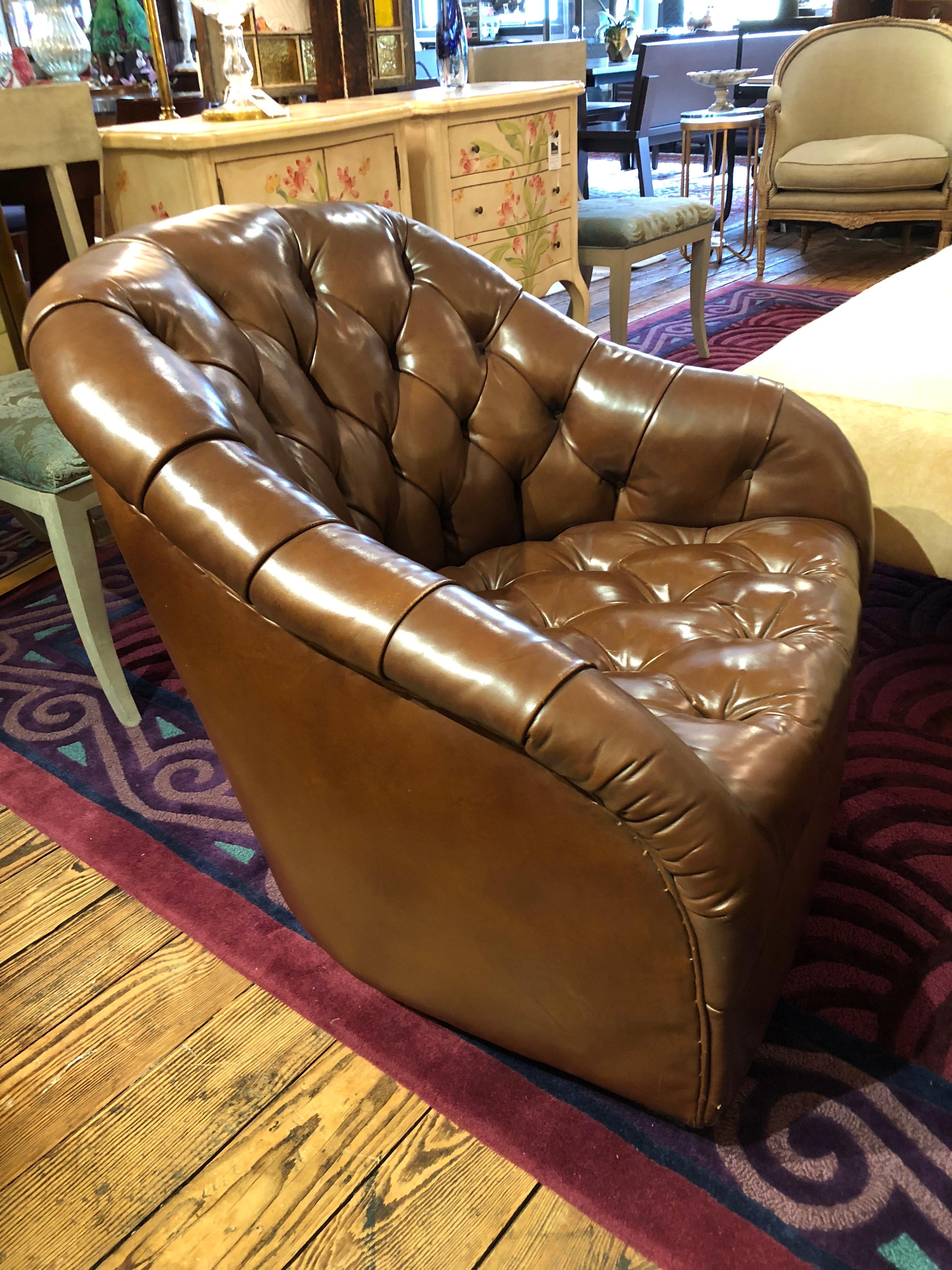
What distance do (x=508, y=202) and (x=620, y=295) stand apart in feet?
2.07

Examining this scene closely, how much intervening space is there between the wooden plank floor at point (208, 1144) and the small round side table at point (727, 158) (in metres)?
3.75

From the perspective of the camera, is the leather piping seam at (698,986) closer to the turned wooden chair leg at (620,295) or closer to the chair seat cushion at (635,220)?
the turned wooden chair leg at (620,295)

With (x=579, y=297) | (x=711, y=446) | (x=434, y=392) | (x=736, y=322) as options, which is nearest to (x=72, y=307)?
(x=434, y=392)

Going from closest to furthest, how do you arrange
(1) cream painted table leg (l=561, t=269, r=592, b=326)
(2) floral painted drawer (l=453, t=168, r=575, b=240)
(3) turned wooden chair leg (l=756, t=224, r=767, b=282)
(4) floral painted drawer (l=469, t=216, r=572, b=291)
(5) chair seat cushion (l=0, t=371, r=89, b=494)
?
(5) chair seat cushion (l=0, t=371, r=89, b=494) < (2) floral painted drawer (l=453, t=168, r=575, b=240) < (4) floral painted drawer (l=469, t=216, r=572, b=291) < (1) cream painted table leg (l=561, t=269, r=592, b=326) < (3) turned wooden chair leg (l=756, t=224, r=767, b=282)

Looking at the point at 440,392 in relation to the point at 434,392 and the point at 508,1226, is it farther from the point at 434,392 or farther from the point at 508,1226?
the point at 508,1226

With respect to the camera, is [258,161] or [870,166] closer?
[258,161]

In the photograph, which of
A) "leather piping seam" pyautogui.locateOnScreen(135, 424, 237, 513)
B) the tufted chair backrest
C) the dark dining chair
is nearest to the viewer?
"leather piping seam" pyautogui.locateOnScreen(135, 424, 237, 513)

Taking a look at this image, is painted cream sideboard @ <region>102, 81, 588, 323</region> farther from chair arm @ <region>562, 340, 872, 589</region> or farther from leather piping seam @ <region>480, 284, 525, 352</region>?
chair arm @ <region>562, 340, 872, 589</region>

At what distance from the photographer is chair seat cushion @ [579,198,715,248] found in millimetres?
3018

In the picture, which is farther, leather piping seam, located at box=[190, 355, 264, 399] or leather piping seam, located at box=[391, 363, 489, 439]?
leather piping seam, located at box=[391, 363, 489, 439]

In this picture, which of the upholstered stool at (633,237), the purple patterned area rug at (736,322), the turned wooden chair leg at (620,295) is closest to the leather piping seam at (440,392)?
the turned wooden chair leg at (620,295)

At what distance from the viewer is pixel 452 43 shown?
2.50 meters

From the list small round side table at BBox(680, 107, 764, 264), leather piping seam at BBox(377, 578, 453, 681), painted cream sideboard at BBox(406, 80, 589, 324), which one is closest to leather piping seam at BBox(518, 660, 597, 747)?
leather piping seam at BBox(377, 578, 453, 681)

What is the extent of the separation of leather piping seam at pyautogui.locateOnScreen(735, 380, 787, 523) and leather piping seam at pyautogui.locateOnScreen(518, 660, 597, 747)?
743 millimetres
